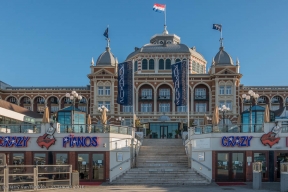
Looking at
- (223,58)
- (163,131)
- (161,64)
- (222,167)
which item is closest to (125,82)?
(222,167)

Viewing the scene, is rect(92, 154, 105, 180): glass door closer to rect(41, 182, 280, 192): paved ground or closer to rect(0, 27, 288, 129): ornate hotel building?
rect(41, 182, 280, 192): paved ground

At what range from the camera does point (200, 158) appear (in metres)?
28.6

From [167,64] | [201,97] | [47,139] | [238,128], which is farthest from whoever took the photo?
[167,64]

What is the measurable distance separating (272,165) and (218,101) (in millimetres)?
37769

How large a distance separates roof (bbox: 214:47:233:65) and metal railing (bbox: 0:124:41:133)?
1711 inches

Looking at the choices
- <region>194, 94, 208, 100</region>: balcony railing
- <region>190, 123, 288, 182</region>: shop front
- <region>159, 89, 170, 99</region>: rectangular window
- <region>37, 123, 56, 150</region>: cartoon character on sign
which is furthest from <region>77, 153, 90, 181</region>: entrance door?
<region>194, 94, 208, 100</region>: balcony railing

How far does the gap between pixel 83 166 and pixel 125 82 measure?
39.8 ft

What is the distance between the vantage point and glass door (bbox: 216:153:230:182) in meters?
27.0

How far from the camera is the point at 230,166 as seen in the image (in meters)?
27.0

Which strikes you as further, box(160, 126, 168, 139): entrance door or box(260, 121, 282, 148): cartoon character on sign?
box(160, 126, 168, 139): entrance door

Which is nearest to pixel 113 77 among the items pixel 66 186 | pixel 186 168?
pixel 186 168

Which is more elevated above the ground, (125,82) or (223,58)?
(223,58)

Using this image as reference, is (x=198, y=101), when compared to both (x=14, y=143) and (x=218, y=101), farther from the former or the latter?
(x=14, y=143)

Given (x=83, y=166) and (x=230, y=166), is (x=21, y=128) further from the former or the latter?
(x=230, y=166)
